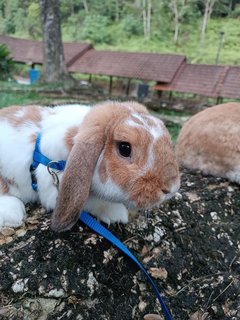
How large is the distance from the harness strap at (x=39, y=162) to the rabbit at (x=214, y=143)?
1.97 metres

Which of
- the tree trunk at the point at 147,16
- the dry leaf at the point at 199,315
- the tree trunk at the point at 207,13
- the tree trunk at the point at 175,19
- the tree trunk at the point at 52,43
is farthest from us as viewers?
the tree trunk at the point at 147,16

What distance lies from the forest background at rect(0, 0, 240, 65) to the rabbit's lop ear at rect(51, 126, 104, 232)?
16.5ft

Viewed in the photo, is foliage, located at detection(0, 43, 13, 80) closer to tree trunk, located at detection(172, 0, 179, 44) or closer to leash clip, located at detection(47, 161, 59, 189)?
tree trunk, located at detection(172, 0, 179, 44)

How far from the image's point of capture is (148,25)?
11320mm

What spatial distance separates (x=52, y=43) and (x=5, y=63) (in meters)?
2.27

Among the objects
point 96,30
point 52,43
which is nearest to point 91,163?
point 52,43

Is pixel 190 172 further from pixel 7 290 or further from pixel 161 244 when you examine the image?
pixel 7 290

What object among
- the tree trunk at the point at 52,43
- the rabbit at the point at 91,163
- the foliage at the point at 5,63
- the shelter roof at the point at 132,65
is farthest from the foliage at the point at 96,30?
the rabbit at the point at 91,163

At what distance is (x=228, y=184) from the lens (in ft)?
11.2

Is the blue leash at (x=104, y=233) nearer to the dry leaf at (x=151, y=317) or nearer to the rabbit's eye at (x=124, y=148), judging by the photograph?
the dry leaf at (x=151, y=317)

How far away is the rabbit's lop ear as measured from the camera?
1724 millimetres

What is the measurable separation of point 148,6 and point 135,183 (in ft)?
35.8

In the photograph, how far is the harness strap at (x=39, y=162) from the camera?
6.34 ft

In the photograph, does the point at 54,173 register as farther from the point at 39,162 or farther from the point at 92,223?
the point at 92,223
